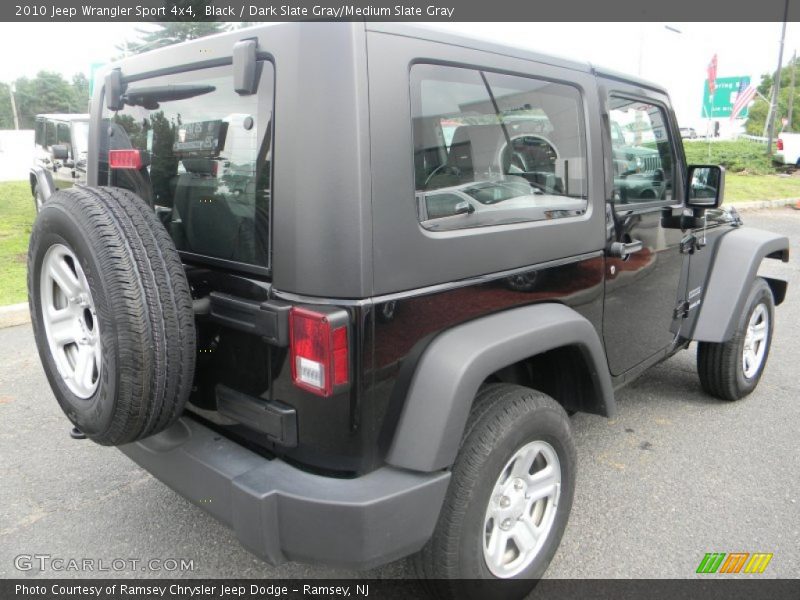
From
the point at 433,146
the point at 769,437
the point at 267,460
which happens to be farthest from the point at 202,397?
the point at 769,437

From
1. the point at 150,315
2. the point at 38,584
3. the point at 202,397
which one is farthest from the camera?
the point at 38,584

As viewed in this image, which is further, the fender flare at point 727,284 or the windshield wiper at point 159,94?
the fender flare at point 727,284

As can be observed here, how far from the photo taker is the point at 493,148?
2.16 metres

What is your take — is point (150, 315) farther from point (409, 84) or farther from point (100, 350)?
point (409, 84)

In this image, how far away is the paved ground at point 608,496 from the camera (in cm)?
249

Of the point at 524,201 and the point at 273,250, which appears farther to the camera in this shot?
the point at 524,201

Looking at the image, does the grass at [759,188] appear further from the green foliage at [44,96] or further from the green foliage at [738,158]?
the green foliage at [44,96]

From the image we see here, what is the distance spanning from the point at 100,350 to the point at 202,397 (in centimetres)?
43

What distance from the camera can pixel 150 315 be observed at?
1.76 m

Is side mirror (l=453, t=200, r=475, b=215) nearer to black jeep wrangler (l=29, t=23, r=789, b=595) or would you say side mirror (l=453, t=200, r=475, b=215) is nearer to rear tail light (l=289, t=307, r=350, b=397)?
black jeep wrangler (l=29, t=23, r=789, b=595)

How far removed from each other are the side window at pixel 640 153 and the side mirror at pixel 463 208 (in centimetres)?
95

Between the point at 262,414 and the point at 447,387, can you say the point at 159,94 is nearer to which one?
the point at 262,414

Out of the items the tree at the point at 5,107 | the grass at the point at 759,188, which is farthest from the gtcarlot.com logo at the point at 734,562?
the tree at the point at 5,107

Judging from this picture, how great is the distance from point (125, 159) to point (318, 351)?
1.21 meters
